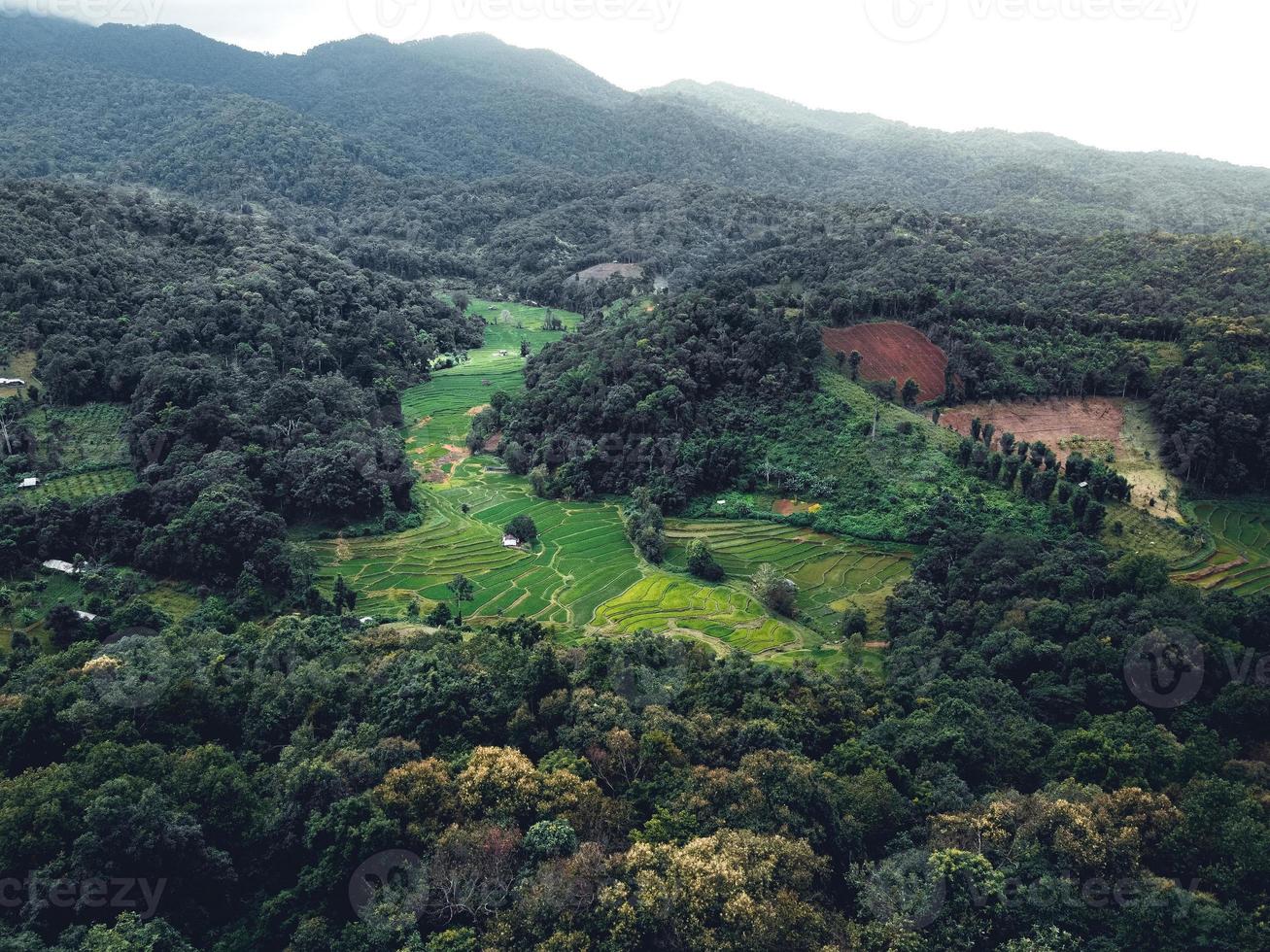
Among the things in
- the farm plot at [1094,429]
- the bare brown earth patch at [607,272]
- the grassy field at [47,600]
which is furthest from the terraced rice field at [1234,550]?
the bare brown earth patch at [607,272]

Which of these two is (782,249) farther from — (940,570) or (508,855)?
(508,855)

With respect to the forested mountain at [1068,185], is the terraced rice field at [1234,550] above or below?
below

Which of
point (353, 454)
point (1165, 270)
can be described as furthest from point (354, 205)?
point (1165, 270)

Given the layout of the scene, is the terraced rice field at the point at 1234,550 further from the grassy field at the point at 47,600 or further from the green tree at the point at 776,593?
the grassy field at the point at 47,600

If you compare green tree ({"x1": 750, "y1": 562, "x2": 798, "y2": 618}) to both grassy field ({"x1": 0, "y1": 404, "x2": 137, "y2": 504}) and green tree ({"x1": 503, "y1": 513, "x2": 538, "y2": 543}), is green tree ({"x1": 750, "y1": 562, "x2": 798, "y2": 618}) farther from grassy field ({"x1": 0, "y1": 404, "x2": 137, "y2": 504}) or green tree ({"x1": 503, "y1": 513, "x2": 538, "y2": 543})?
grassy field ({"x1": 0, "y1": 404, "x2": 137, "y2": 504})

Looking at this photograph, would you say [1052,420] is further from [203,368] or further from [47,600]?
[47,600]

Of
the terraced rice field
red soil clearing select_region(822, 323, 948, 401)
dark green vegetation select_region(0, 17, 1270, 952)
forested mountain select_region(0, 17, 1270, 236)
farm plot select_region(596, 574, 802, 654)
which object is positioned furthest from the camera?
forested mountain select_region(0, 17, 1270, 236)

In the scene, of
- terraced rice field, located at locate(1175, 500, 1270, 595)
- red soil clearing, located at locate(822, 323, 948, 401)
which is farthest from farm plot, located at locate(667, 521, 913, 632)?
red soil clearing, located at locate(822, 323, 948, 401)
